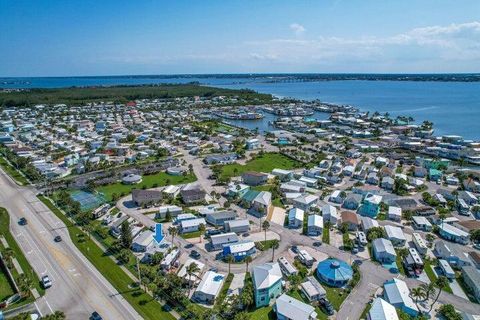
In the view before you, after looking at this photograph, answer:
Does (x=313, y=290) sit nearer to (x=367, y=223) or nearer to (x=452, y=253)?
(x=367, y=223)

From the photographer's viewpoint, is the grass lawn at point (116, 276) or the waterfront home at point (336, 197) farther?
the waterfront home at point (336, 197)

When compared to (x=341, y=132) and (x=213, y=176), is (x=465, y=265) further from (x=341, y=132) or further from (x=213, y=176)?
(x=341, y=132)

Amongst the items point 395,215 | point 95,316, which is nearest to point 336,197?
point 395,215

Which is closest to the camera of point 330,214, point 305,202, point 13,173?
point 330,214

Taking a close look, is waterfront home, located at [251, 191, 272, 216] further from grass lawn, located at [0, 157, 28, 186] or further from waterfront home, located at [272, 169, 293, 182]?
grass lawn, located at [0, 157, 28, 186]

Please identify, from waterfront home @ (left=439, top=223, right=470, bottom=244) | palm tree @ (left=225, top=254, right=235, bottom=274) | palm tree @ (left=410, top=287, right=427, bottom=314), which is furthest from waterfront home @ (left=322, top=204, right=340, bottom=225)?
palm tree @ (left=225, top=254, right=235, bottom=274)

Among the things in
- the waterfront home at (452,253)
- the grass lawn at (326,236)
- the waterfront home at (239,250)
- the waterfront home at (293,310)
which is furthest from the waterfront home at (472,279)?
the waterfront home at (239,250)

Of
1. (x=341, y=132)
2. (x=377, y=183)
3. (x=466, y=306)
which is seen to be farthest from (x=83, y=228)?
(x=341, y=132)

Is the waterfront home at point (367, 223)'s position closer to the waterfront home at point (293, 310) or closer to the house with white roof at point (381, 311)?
the house with white roof at point (381, 311)
